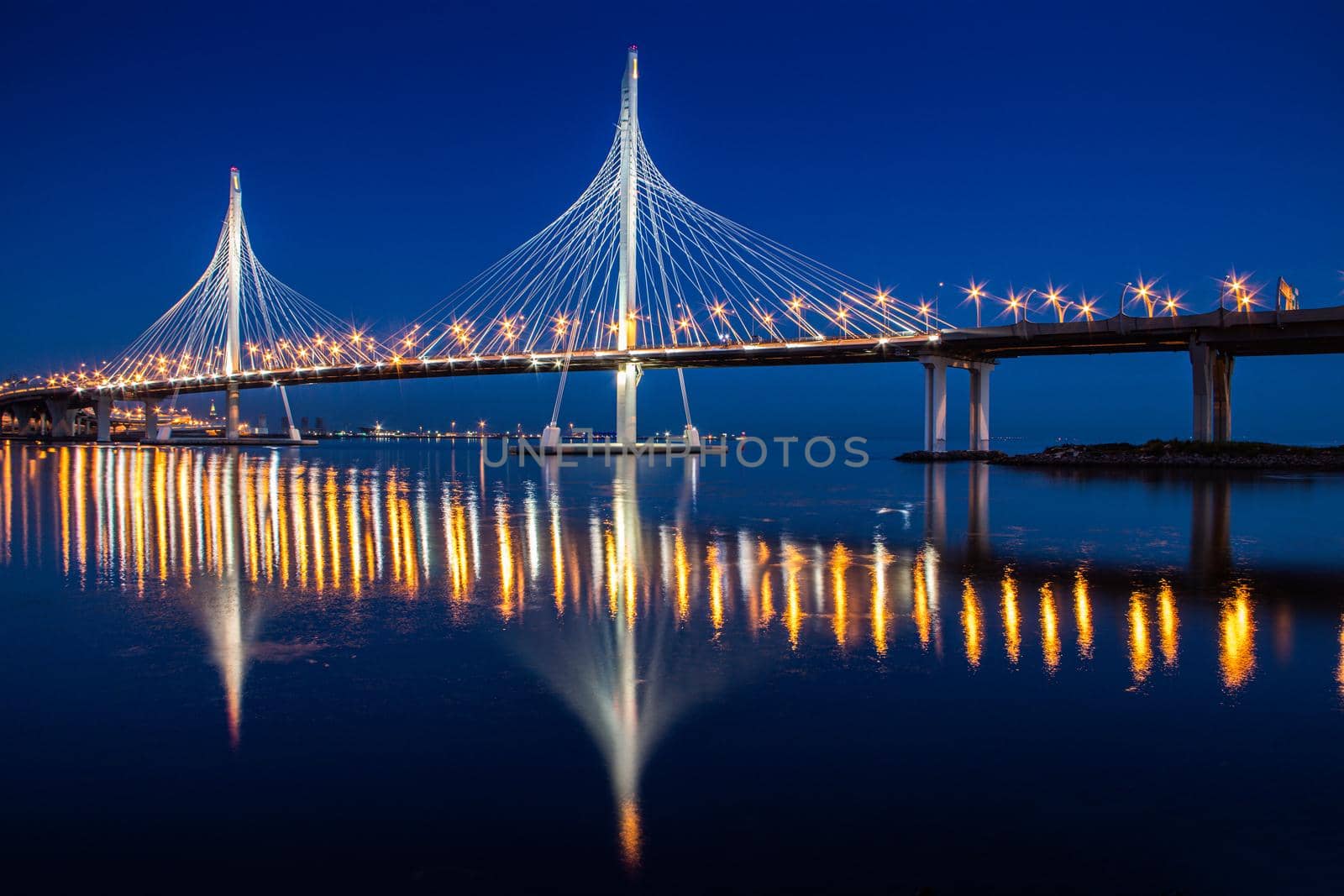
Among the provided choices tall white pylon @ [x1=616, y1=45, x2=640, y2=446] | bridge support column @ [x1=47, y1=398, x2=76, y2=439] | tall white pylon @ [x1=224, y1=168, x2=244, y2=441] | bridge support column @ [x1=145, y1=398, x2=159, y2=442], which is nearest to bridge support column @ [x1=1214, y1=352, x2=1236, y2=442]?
tall white pylon @ [x1=616, y1=45, x2=640, y2=446]

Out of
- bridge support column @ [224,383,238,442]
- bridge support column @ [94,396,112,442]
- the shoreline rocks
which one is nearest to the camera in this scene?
the shoreline rocks

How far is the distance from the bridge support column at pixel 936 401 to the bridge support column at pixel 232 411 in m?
51.1

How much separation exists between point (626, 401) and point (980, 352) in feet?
68.2

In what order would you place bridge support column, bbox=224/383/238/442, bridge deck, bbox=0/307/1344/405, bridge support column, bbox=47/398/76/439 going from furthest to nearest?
bridge support column, bbox=47/398/76/439 < bridge support column, bbox=224/383/238/442 < bridge deck, bbox=0/307/1344/405

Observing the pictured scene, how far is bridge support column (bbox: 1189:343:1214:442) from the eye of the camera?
1634 inches

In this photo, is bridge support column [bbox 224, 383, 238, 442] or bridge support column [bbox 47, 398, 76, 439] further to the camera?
bridge support column [bbox 47, 398, 76, 439]

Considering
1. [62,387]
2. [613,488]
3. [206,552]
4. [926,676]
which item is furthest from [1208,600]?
[62,387]

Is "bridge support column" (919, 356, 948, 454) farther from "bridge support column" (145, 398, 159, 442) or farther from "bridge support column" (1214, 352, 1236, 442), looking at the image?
"bridge support column" (145, 398, 159, 442)

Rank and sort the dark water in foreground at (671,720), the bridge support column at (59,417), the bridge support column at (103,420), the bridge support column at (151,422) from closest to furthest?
the dark water in foreground at (671,720) < the bridge support column at (103,420) < the bridge support column at (151,422) < the bridge support column at (59,417)

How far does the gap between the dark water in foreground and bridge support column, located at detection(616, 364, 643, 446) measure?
41.2 m

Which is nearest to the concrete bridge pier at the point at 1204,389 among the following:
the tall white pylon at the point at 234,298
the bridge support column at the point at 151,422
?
the tall white pylon at the point at 234,298

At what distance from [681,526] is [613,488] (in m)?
10.4

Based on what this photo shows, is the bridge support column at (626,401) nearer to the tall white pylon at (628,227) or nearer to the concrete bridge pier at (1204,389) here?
the tall white pylon at (628,227)

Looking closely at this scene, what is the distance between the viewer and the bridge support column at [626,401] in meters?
52.2
